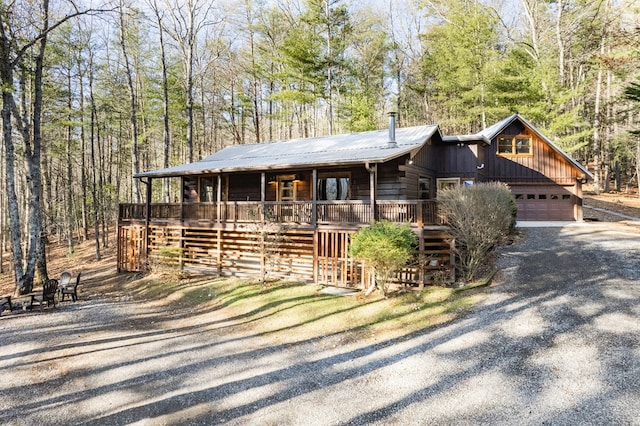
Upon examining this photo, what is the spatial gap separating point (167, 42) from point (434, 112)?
2092 centimetres

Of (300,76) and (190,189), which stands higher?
(300,76)

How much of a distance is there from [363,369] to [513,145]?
17004 millimetres

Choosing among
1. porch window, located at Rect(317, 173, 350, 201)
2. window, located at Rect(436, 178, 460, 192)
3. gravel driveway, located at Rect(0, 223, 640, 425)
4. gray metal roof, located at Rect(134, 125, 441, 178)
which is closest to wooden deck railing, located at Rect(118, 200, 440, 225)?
gray metal roof, located at Rect(134, 125, 441, 178)

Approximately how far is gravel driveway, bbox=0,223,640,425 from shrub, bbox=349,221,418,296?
216 centimetres

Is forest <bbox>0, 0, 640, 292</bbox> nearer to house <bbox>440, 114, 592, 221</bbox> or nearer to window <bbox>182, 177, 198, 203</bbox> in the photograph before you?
window <bbox>182, 177, 198, 203</bbox>

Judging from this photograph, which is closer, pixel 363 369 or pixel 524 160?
pixel 363 369

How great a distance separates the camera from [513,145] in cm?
1856

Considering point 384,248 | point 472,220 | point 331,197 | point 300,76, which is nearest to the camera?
point 384,248

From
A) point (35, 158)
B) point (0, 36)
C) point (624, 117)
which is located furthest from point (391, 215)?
point (624, 117)

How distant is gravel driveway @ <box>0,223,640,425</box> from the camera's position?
4.67 meters

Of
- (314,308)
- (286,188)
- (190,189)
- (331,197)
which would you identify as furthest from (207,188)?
(314,308)

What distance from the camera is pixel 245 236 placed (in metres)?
13.2

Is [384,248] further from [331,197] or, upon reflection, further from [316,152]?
[316,152]

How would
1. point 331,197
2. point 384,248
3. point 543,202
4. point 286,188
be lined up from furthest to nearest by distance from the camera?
point 543,202
point 286,188
point 331,197
point 384,248
